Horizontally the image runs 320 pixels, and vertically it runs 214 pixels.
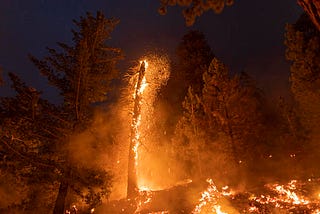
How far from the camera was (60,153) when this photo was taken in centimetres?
1120

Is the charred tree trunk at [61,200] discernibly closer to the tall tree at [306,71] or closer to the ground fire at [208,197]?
the ground fire at [208,197]

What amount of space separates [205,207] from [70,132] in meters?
7.07

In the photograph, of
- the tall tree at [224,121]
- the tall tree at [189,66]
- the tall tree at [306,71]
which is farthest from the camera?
the tall tree at [189,66]

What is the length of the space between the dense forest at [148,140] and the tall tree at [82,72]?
0.05 m

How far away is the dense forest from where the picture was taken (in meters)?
10.4

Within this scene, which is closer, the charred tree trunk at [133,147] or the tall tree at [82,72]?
the tall tree at [82,72]

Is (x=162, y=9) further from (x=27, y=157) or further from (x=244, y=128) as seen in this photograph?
(x=244, y=128)

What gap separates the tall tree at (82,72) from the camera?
11.5 metres

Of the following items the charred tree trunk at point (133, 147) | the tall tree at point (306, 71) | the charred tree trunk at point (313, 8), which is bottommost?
the charred tree trunk at point (313, 8)

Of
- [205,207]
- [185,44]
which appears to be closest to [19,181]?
[205,207]

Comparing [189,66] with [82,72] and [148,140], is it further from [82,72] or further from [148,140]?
[82,72]

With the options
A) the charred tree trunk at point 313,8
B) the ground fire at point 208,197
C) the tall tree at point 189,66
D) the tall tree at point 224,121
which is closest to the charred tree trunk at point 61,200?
the ground fire at point 208,197

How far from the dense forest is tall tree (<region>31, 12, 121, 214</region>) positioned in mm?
49

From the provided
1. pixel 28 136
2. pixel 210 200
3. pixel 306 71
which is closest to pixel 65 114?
pixel 28 136
